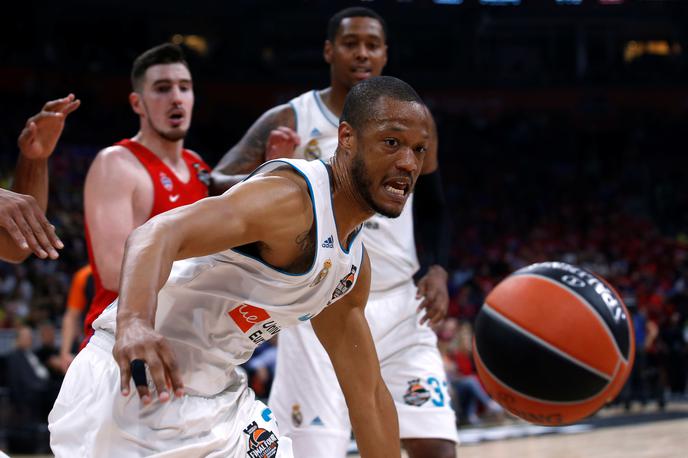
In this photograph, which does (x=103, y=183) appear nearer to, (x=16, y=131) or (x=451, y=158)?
(x=16, y=131)

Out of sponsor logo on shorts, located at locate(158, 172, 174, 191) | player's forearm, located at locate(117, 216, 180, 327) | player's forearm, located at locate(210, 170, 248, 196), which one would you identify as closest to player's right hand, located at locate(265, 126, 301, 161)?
player's forearm, located at locate(210, 170, 248, 196)

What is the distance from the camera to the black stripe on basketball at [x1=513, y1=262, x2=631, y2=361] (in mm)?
3805

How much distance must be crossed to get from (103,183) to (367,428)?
Result: 1456 millimetres

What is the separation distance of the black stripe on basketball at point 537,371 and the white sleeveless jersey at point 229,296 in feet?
4.70

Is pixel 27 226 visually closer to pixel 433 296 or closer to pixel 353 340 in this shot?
pixel 353 340

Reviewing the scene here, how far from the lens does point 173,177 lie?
→ 386 centimetres

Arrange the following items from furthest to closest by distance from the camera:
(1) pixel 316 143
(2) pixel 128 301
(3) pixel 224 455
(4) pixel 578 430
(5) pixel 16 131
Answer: (5) pixel 16 131
(4) pixel 578 430
(1) pixel 316 143
(3) pixel 224 455
(2) pixel 128 301

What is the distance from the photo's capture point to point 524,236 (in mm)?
17953

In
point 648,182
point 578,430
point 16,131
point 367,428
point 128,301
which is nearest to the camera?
point 128,301

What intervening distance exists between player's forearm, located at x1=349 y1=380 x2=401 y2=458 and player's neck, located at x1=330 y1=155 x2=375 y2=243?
1.94 ft

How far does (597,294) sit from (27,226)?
7.59ft

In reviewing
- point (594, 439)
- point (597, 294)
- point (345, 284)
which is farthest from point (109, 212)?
point (594, 439)

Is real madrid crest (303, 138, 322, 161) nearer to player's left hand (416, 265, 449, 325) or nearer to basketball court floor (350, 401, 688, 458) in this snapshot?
player's left hand (416, 265, 449, 325)

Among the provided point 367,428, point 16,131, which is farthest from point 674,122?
point 367,428
